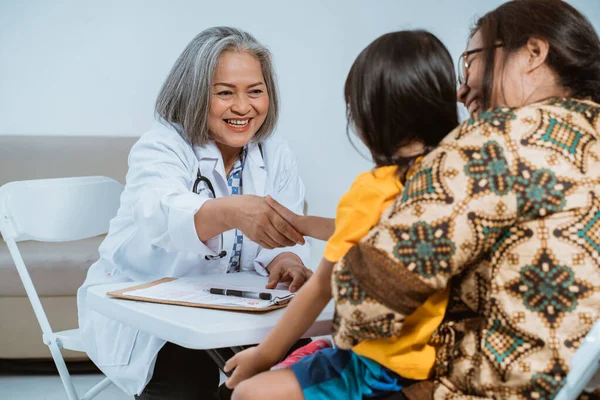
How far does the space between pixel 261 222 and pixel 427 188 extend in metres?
0.71

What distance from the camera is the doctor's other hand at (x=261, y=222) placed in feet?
5.39

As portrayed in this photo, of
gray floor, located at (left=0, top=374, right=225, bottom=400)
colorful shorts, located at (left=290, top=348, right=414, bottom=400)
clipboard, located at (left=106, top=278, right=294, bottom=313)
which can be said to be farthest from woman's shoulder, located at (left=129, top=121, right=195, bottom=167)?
gray floor, located at (left=0, top=374, right=225, bottom=400)

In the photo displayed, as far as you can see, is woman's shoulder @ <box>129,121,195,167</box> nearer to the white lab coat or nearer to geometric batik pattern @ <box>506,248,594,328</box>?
the white lab coat

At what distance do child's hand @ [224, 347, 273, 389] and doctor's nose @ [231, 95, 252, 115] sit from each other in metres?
1.02

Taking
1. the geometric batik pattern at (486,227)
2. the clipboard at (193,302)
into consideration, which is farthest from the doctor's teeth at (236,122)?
the geometric batik pattern at (486,227)

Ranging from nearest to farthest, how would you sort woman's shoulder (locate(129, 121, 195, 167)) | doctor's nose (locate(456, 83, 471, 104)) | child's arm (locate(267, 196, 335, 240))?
doctor's nose (locate(456, 83, 471, 104)) → child's arm (locate(267, 196, 335, 240)) → woman's shoulder (locate(129, 121, 195, 167))

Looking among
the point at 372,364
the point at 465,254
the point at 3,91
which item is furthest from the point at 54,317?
the point at 465,254

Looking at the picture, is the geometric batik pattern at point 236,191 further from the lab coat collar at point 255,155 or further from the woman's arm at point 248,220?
the woman's arm at point 248,220

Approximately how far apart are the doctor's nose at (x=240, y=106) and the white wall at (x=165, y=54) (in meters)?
2.03

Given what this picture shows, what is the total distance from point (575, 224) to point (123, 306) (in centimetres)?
93

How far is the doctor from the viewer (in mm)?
1703

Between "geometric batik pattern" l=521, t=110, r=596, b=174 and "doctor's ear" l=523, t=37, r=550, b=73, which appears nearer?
"geometric batik pattern" l=521, t=110, r=596, b=174

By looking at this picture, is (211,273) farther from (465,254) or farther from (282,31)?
(282,31)

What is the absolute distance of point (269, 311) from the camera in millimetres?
1402
